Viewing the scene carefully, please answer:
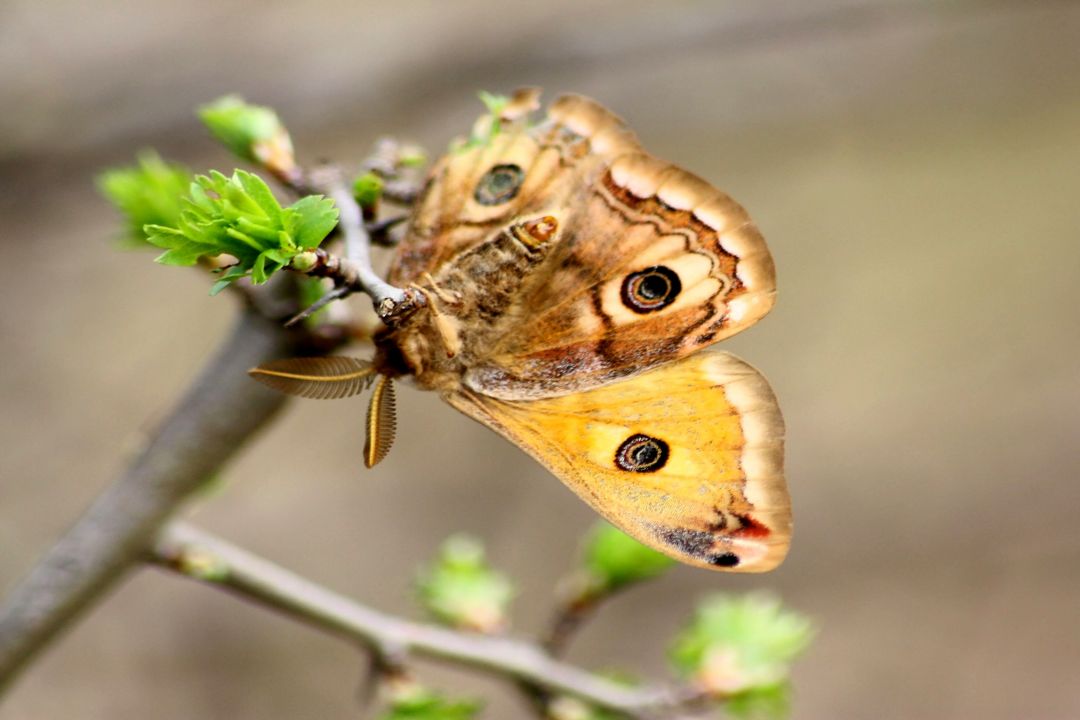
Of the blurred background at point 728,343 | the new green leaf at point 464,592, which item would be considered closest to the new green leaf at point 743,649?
the new green leaf at point 464,592

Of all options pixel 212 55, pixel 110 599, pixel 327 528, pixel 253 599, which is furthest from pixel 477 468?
pixel 253 599

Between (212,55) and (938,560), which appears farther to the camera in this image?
(938,560)

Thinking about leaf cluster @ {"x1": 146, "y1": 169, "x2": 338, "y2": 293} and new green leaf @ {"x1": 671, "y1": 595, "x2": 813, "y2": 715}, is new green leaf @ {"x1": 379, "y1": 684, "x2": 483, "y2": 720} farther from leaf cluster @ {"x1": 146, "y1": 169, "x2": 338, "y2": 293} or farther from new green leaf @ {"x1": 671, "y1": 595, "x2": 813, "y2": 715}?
leaf cluster @ {"x1": 146, "y1": 169, "x2": 338, "y2": 293}

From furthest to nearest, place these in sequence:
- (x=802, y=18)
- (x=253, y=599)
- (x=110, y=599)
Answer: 1. (x=110, y=599)
2. (x=802, y=18)
3. (x=253, y=599)

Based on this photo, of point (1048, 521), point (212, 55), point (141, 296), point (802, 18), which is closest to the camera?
point (802, 18)

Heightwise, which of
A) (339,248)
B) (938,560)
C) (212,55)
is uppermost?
(938,560)

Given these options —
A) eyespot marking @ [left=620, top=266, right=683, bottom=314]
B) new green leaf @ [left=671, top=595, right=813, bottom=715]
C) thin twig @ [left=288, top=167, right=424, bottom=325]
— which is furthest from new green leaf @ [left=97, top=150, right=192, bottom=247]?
new green leaf @ [left=671, top=595, right=813, bottom=715]

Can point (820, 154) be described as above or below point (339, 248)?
above

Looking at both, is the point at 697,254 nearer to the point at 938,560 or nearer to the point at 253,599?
the point at 253,599

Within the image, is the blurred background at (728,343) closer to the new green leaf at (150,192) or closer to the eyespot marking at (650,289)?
the new green leaf at (150,192)
